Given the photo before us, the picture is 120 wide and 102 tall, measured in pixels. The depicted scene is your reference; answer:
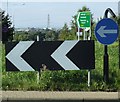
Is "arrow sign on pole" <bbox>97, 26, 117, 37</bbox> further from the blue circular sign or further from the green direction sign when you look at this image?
the green direction sign

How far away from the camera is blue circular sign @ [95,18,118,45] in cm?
757

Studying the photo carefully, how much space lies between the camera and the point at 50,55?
7.79 m

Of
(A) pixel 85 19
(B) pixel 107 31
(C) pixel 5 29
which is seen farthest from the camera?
(C) pixel 5 29

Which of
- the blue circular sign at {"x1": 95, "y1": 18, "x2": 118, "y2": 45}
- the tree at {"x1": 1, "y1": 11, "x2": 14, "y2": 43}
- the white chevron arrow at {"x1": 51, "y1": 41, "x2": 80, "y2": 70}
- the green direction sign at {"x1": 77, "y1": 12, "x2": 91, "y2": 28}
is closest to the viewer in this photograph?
the blue circular sign at {"x1": 95, "y1": 18, "x2": 118, "y2": 45}

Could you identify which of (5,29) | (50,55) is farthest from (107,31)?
(5,29)

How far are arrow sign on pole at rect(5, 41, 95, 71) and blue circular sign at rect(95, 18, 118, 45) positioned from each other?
0.99ft

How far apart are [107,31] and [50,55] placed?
1.35 metres

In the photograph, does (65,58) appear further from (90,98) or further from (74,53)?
(90,98)

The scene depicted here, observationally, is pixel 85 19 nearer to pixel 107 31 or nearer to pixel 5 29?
pixel 107 31

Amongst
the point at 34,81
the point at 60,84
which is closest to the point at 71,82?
the point at 60,84

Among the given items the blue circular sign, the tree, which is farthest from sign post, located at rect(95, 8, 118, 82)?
the tree

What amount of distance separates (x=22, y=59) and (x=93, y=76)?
178 cm

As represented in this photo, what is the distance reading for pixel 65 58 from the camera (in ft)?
25.5

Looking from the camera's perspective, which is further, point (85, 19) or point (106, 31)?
point (85, 19)
